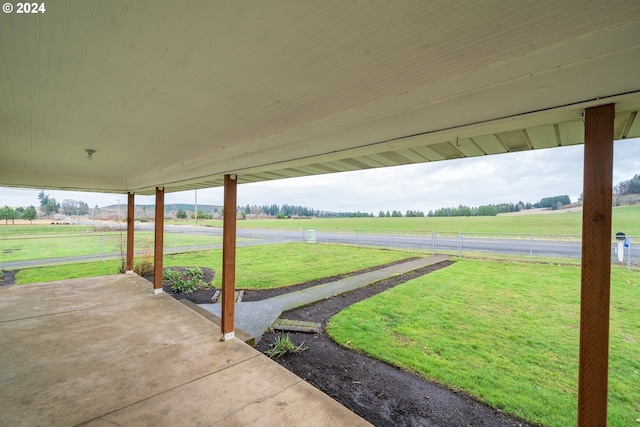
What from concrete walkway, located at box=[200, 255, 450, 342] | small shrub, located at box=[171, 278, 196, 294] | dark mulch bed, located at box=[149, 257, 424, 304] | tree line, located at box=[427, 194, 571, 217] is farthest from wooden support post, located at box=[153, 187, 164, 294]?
tree line, located at box=[427, 194, 571, 217]

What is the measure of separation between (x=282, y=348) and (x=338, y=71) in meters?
3.42

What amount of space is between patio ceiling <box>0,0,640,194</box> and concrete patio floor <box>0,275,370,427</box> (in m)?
2.31

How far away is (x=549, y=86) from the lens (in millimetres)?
1268

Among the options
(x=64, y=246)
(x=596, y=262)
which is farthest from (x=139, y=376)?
(x=64, y=246)

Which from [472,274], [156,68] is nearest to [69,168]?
[156,68]

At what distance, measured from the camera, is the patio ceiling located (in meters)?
1.04

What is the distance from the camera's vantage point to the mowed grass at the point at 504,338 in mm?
2625

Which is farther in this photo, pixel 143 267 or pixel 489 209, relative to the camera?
pixel 489 209

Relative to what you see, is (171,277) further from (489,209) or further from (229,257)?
(489,209)

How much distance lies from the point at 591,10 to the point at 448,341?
3895mm

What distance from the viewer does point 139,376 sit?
2756mm

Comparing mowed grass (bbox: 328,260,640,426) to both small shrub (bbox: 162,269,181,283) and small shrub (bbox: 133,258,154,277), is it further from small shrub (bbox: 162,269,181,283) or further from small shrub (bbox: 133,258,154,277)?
small shrub (bbox: 133,258,154,277)

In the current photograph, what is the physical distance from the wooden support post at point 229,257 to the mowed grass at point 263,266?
306 cm

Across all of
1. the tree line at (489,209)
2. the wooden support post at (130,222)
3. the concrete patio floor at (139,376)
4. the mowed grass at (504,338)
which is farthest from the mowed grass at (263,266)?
the tree line at (489,209)
